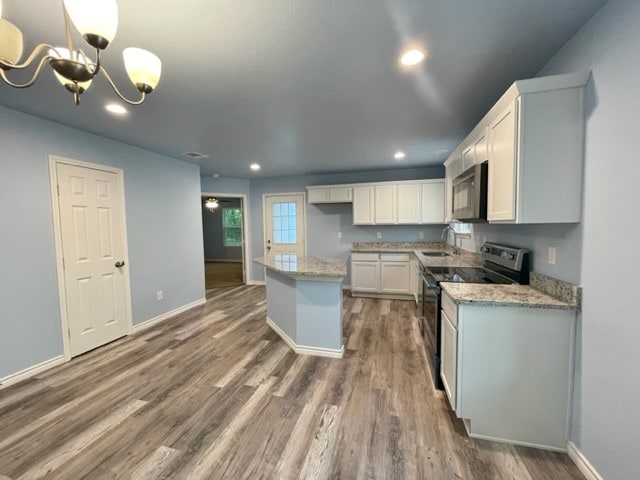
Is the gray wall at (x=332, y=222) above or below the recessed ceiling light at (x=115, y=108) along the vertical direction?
below

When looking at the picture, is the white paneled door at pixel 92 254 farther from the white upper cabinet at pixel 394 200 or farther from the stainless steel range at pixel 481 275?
the stainless steel range at pixel 481 275

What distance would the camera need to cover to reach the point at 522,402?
1652 mm

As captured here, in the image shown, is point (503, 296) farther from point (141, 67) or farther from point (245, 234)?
point (245, 234)

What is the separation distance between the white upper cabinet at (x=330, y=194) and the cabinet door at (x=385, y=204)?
0.51 m

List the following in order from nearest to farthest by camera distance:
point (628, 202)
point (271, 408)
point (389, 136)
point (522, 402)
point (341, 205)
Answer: point (628, 202) → point (522, 402) → point (271, 408) → point (389, 136) → point (341, 205)

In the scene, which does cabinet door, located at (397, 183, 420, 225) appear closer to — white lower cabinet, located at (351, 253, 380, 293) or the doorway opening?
white lower cabinet, located at (351, 253, 380, 293)

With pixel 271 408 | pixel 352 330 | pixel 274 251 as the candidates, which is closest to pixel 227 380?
pixel 271 408

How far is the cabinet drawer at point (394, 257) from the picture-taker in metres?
4.68

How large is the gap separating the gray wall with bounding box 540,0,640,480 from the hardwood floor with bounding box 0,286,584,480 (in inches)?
14.7

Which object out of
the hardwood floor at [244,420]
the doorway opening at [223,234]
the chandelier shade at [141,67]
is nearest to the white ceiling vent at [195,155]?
the hardwood floor at [244,420]

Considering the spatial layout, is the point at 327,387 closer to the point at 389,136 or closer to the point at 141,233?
the point at 389,136

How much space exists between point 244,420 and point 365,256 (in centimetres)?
337

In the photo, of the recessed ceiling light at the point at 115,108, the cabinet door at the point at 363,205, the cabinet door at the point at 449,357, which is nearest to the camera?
the cabinet door at the point at 449,357

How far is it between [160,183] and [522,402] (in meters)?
4.55
